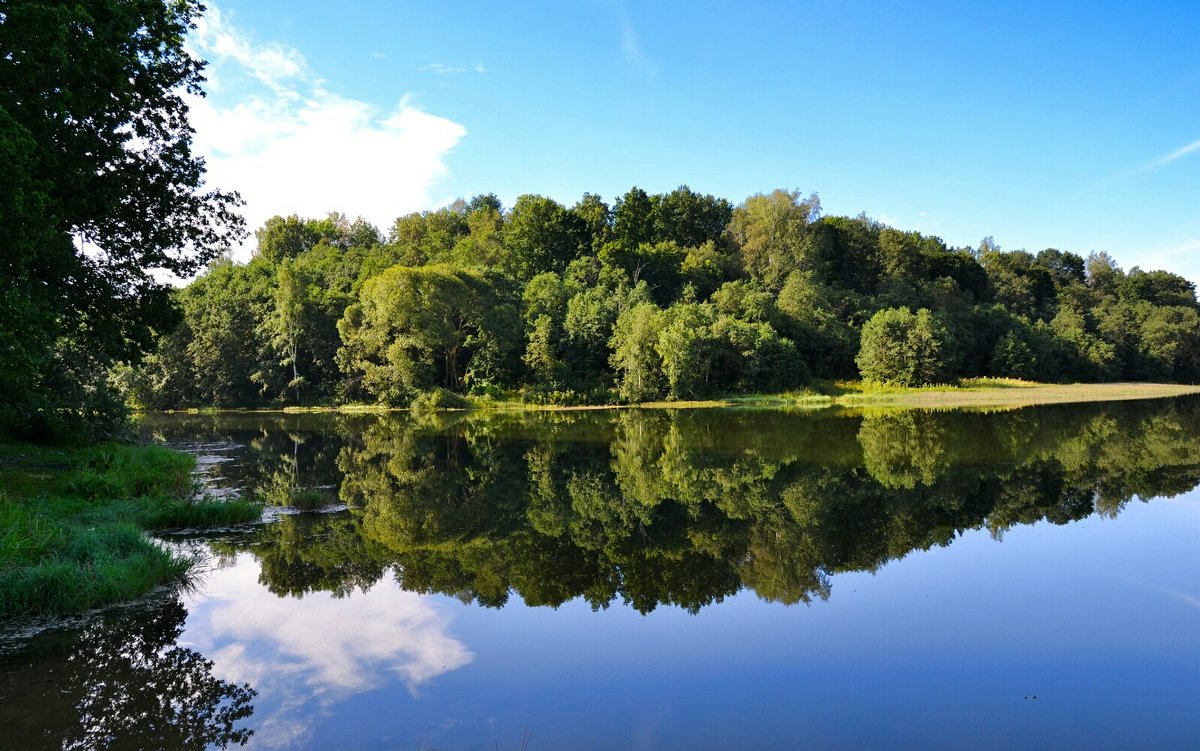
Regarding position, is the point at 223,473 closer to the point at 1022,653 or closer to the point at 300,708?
the point at 300,708

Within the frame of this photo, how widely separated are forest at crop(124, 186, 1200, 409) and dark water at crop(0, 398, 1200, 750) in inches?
1487

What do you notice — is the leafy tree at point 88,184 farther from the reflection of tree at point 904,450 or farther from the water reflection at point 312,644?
the reflection of tree at point 904,450

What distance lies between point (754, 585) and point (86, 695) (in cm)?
748

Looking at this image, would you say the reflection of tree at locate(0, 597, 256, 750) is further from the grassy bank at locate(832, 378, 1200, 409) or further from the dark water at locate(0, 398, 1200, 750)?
the grassy bank at locate(832, 378, 1200, 409)

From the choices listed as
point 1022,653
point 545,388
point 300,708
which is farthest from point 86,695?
point 545,388

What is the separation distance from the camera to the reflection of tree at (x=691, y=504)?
10391mm

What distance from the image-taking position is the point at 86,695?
6.37m

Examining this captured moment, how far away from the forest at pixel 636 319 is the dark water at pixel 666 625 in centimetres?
3777

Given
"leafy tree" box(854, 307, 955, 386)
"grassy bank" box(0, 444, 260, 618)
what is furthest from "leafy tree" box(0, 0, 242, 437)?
"leafy tree" box(854, 307, 955, 386)

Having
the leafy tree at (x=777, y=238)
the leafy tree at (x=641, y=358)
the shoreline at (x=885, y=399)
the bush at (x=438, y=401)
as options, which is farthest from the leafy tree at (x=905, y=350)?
the bush at (x=438, y=401)

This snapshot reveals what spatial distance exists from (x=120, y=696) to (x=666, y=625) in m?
5.46

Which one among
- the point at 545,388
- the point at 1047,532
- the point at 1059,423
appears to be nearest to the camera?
the point at 1047,532

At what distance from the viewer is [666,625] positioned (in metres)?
8.43

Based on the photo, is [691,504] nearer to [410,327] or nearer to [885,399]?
[410,327]
